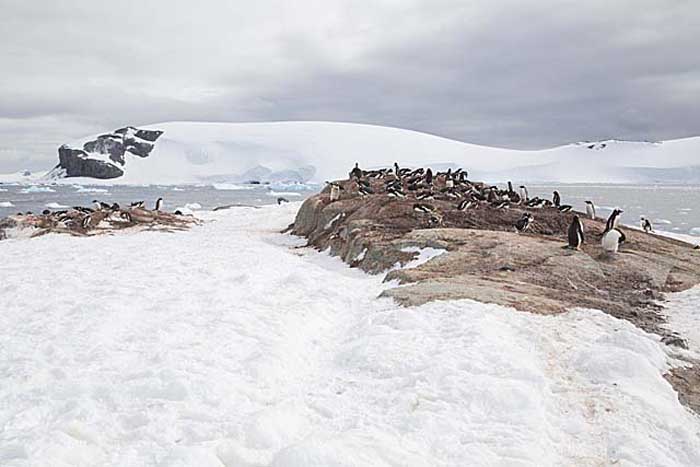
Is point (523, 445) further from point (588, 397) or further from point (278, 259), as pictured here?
point (278, 259)

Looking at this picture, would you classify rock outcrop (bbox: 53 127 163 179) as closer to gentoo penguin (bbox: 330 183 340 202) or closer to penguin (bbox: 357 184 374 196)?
gentoo penguin (bbox: 330 183 340 202)

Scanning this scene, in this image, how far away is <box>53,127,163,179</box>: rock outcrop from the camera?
398 feet

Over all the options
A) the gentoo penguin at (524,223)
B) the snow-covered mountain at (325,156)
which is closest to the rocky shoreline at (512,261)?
the gentoo penguin at (524,223)

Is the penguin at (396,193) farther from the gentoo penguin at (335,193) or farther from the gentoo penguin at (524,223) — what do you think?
the gentoo penguin at (524,223)

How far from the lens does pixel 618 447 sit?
14.4ft

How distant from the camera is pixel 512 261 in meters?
10.5

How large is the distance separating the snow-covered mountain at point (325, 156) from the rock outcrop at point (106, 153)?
0.71 feet

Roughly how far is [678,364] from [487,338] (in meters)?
1.93

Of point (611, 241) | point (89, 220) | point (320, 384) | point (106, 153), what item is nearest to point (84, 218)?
point (89, 220)

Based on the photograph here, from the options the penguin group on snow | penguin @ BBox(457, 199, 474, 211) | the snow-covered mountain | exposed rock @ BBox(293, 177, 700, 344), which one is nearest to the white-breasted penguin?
exposed rock @ BBox(293, 177, 700, 344)

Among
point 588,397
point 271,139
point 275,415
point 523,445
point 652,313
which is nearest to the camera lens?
point 523,445

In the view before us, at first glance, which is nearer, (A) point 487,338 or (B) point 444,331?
(A) point 487,338

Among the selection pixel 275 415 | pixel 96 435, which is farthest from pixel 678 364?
pixel 96 435

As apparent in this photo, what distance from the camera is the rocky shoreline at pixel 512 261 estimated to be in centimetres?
800
